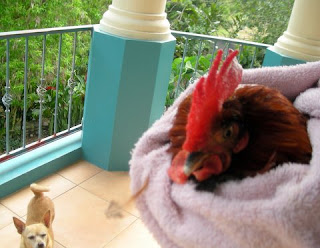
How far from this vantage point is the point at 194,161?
574mm

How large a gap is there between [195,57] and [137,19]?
5.15 feet

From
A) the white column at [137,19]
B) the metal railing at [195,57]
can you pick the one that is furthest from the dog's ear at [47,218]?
the metal railing at [195,57]

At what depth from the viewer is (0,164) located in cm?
225

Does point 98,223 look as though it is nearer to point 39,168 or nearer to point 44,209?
point 44,209

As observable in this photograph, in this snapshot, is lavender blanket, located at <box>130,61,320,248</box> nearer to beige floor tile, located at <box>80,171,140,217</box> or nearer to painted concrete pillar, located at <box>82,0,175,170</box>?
painted concrete pillar, located at <box>82,0,175,170</box>

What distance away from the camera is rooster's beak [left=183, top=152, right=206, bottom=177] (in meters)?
0.57

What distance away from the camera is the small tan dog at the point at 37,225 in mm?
1651

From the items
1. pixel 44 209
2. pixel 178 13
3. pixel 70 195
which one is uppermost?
pixel 178 13

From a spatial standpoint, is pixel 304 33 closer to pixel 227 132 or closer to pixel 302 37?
pixel 302 37

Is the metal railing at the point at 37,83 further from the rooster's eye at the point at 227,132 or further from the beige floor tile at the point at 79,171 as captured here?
the rooster's eye at the point at 227,132

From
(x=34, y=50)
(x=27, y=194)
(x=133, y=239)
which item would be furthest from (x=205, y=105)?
(x=34, y=50)

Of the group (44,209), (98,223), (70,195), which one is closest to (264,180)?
(44,209)

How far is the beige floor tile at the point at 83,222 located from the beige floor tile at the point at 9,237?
0.66 ft

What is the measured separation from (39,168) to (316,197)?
209cm
